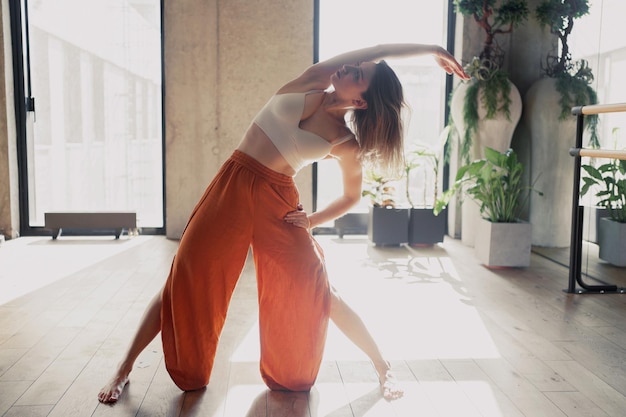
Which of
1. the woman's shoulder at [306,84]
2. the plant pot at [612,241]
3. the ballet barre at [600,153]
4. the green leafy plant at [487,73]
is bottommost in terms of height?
the plant pot at [612,241]

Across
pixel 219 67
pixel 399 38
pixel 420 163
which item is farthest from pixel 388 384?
pixel 399 38

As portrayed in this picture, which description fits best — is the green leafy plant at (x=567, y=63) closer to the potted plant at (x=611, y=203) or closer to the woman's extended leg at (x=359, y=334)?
the potted plant at (x=611, y=203)

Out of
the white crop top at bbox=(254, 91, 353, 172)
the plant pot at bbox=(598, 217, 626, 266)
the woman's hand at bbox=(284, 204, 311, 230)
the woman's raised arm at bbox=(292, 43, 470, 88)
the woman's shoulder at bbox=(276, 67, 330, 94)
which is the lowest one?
the plant pot at bbox=(598, 217, 626, 266)

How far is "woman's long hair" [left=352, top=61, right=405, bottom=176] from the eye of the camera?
1999 mm

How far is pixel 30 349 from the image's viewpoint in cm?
257

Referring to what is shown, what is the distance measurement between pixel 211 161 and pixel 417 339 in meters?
2.90

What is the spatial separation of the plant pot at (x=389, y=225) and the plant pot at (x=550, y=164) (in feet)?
3.15

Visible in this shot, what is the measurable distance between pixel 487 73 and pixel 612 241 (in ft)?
5.38

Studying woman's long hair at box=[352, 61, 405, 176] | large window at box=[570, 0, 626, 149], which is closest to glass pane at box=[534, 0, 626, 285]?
large window at box=[570, 0, 626, 149]

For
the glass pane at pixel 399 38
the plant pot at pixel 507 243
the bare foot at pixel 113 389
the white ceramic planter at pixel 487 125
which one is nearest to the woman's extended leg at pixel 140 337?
the bare foot at pixel 113 389

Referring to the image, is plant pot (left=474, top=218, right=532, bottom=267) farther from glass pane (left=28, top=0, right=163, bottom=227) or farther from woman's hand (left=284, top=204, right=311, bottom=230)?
glass pane (left=28, top=0, right=163, bottom=227)

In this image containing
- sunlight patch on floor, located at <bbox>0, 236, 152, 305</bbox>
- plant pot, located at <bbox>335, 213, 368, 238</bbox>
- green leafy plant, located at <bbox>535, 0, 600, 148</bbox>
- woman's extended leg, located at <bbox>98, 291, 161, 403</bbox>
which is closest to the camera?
woman's extended leg, located at <bbox>98, 291, 161, 403</bbox>

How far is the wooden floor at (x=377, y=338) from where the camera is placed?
2092mm

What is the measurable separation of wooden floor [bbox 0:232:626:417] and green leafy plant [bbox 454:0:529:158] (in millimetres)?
1146
